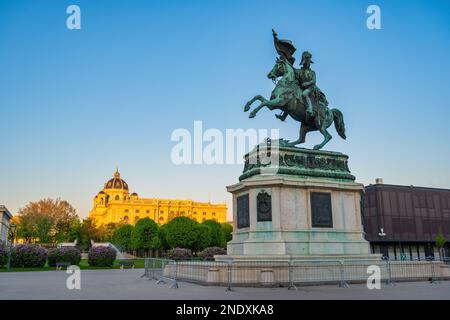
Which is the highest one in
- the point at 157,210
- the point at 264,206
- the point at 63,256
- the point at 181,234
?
the point at 157,210

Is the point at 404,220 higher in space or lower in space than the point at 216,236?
higher

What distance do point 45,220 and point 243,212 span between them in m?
66.6

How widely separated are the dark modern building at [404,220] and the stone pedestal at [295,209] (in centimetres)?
4334

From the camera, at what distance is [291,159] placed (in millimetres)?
17844

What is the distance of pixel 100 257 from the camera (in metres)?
35.0

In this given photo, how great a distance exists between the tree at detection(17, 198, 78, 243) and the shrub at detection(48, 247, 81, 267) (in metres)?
43.7

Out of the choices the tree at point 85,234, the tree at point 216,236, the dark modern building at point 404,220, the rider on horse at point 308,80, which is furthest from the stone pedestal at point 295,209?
the tree at point 85,234

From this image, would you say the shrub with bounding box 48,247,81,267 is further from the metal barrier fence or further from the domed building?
the domed building

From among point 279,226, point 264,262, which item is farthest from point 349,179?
point 264,262

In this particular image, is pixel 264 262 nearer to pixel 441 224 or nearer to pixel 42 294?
pixel 42 294

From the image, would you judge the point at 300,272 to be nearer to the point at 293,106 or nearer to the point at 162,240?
the point at 293,106

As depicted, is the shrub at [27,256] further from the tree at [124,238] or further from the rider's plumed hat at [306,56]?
the tree at [124,238]

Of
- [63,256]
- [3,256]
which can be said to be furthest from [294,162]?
[3,256]

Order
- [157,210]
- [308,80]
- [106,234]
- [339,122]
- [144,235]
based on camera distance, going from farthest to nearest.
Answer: [157,210]
[106,234]
[144,235]
[339,122]
[308,80]
